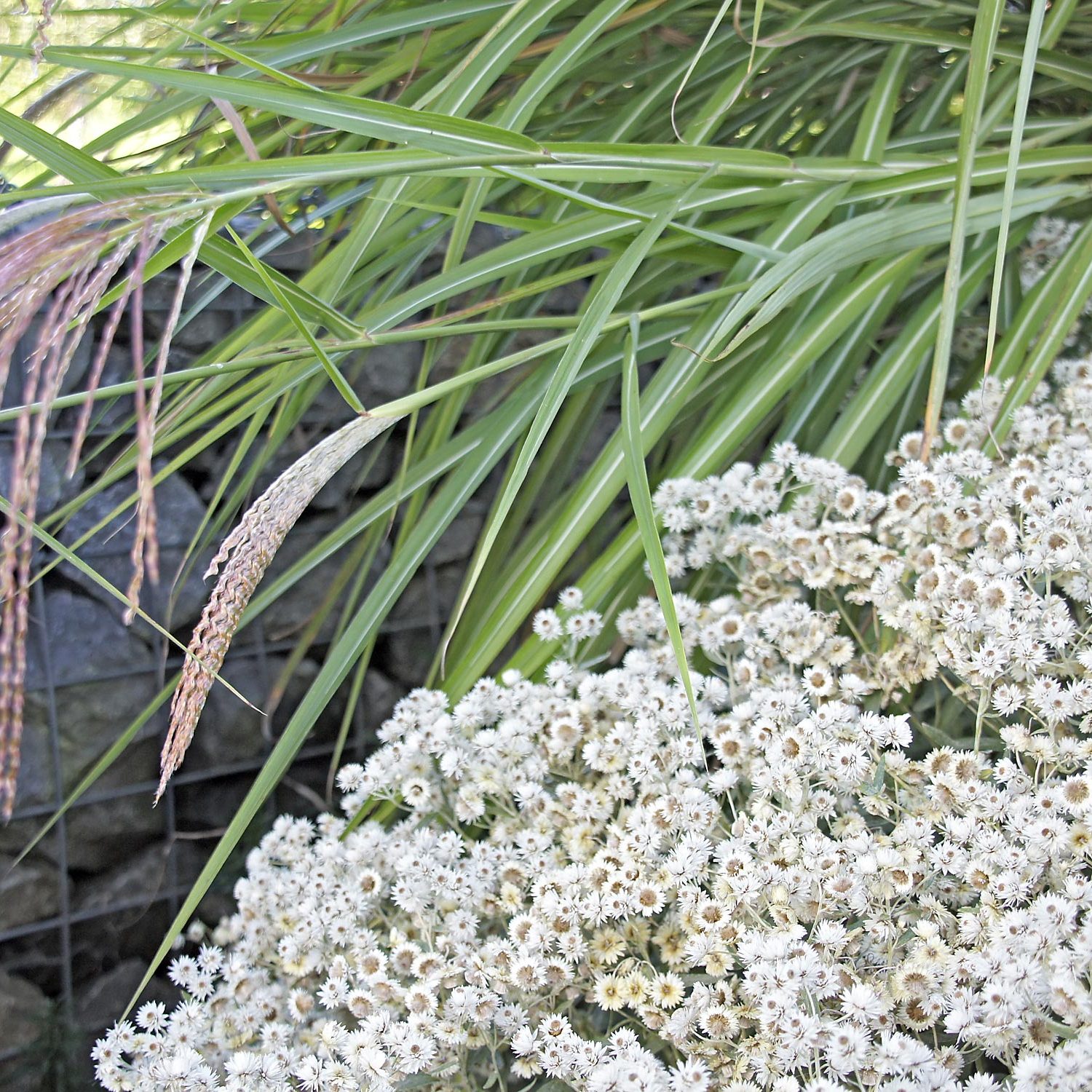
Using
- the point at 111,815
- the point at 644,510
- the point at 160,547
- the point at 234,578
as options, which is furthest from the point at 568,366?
the point at 111,815

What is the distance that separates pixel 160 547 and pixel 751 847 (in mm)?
828

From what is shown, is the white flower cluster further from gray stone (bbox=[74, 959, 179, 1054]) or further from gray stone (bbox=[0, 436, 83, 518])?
gray stone (bbox=[0, 436, 83, 518])

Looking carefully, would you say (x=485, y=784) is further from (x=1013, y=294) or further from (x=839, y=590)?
(x=1013, y=294)

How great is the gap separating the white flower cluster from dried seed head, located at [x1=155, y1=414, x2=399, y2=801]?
0.80ft

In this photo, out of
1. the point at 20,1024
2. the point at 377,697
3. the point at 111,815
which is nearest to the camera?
the point at 20,1024

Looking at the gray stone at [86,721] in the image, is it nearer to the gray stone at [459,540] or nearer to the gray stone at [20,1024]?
the gray stone at [20,1024]

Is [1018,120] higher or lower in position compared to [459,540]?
lower

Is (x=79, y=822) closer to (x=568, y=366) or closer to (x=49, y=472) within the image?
(x=49, y=472)

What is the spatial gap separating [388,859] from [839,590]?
45cm

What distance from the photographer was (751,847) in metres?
0.67

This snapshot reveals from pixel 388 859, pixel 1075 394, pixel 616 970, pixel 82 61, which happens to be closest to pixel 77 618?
pixel 388 859

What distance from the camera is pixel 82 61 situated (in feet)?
2.03

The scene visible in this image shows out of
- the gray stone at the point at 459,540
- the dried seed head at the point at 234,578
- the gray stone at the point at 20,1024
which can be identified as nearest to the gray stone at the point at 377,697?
the gray stone at the point at 459,540

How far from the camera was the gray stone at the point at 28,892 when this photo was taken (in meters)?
1.12
